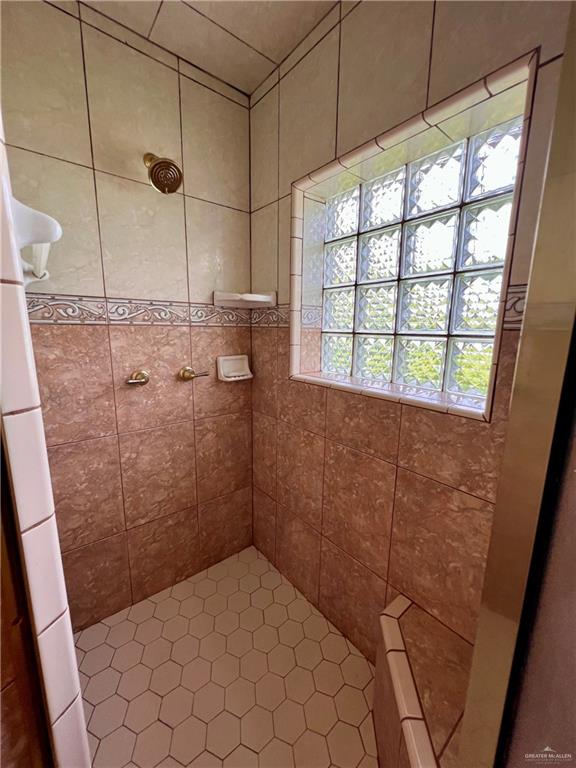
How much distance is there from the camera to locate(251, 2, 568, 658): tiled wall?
2.36 ft

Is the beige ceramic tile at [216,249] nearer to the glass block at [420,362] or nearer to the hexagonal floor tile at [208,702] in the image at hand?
the glass block at [420,362]

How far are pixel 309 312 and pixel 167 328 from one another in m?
0.61

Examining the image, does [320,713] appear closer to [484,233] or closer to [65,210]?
[484,233]

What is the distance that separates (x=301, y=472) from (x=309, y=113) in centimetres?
140

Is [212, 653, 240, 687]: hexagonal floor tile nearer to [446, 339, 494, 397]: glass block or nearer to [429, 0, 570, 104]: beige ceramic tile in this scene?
[446, 339, 494, 397]: glass block

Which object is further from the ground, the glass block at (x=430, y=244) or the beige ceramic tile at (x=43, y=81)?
the beige ceramic tile at (x=43, y=81)

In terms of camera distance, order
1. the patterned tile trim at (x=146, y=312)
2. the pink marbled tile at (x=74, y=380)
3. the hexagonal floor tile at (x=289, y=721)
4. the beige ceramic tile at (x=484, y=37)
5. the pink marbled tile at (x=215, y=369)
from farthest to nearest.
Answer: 1. the pink marbled tile at (x=215, y=369)
2. the patterned tile trim at (x=146, y=312)
3. the pink marbled tile at (x=74, y=380)
4. the hexagonal floor tile at (x=289, y=721)
5. the beige ceramic tile at (x=484, y=37)

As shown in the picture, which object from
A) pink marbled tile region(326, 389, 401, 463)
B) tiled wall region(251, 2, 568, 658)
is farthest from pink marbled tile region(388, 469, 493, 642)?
pink marbled tile region(326, 389, 401, 463)

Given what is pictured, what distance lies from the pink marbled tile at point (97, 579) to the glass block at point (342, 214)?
1.59m

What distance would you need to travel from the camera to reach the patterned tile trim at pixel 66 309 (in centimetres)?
102

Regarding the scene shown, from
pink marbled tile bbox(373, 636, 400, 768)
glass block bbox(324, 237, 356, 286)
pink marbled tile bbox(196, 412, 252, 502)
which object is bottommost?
pink marbled tile bbox(373, 636, 400, 768)

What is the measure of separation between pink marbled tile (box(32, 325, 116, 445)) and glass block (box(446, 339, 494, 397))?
1.24 meters

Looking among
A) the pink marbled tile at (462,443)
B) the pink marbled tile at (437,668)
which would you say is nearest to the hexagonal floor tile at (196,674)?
the pink marbled tile at (437,668)

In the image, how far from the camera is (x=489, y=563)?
0.31 meters
